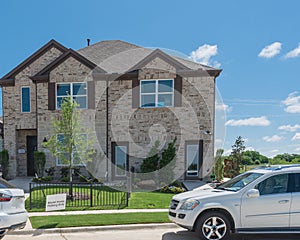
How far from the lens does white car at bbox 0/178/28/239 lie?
461 centimetres

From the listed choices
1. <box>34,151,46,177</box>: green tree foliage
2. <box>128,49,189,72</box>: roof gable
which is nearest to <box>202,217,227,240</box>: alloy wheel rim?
<box>128,49,189,72</box>: roof gable

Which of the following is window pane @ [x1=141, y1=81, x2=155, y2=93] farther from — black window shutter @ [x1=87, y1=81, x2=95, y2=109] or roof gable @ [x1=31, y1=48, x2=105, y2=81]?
black window shutter @ [x1=87, y1=81, x2=95, y2=109]

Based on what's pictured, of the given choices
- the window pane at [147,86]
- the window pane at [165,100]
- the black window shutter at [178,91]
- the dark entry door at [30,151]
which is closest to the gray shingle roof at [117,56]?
the black window shutter at [178,91]

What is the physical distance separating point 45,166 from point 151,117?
23.0 feet

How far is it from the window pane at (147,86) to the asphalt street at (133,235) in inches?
365

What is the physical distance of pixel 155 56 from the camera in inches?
558

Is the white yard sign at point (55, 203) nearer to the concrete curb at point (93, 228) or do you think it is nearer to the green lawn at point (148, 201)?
the concrete curb at point (93, 228)

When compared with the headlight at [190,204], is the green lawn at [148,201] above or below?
below

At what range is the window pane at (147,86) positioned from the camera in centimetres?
1416

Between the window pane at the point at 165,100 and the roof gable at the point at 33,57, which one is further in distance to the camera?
the roof gable at the point at 33,57

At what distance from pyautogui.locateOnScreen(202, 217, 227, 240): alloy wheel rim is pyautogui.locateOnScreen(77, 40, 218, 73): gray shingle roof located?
1068 centimetres

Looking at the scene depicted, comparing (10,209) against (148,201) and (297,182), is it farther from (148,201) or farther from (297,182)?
(297,182)

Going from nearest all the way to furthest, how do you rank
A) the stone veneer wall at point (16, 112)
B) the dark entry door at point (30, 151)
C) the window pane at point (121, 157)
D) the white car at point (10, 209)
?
the white car at point (10, 209), the window pane at point (121, 157), the stone veneer wall at point (16, 112), the dark entry door at point (30, 151)

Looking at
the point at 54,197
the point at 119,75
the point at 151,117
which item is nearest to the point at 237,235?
the point at 54,197
